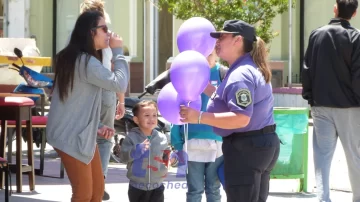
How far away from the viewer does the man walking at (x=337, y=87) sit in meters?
8.61

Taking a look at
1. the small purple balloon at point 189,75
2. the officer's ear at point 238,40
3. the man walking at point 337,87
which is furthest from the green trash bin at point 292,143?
the officer's ear at point 238,40

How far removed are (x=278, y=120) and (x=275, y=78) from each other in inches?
540

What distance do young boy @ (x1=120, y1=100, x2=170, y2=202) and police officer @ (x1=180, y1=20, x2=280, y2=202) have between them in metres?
1.31

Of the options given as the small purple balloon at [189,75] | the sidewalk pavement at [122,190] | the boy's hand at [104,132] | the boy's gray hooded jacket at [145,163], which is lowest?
the sidewalk pavement at [122,190]

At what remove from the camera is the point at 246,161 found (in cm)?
601

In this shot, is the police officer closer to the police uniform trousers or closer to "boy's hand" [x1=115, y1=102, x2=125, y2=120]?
the police uniform trousers

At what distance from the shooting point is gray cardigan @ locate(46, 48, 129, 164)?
6695 millimetres

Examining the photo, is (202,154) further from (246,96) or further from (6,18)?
(6,18)

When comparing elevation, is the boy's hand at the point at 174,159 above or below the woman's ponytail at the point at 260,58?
below

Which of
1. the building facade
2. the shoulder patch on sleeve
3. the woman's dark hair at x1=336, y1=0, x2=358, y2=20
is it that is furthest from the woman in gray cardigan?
the building facade

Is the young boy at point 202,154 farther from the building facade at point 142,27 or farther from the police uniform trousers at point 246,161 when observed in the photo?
the building facade at point 142,27

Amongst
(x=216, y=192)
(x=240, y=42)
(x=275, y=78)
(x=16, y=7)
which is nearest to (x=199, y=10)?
(x=275, y=78)

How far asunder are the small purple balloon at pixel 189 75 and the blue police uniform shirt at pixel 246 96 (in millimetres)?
285

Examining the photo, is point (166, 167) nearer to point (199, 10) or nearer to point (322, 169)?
point (322, 169)
